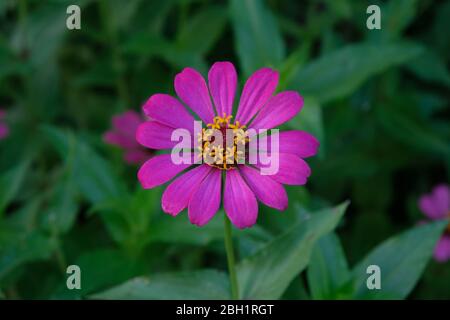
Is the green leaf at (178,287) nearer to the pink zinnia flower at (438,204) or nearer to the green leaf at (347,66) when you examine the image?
the green leaf at (347,66)

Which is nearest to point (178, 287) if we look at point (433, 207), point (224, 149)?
point (224, 149)

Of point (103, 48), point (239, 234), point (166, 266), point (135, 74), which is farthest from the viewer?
point (103, 48)

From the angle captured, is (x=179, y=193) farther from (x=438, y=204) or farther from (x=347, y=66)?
(x=438, y=204)

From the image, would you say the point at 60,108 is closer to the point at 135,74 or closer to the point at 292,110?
the point at 135,74

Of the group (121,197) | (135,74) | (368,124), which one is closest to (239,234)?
(121,197)

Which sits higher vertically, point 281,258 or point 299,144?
point 299,144
